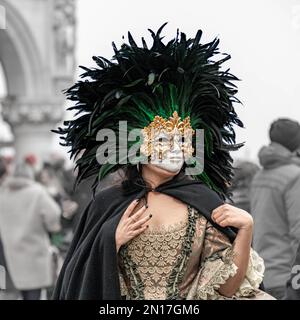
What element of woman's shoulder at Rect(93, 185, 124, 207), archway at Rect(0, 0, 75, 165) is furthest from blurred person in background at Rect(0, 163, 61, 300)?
archway at Rect(0, 0, 75, 165)

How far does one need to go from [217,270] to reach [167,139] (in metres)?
0.51

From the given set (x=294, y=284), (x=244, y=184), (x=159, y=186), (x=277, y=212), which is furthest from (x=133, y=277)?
(x=244, y=184)

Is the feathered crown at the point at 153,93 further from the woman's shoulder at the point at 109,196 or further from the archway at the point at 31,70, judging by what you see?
the archway at the point at 31,70

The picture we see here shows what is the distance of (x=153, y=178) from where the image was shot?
4.61 m

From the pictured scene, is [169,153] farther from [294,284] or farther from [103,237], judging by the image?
[294,284]

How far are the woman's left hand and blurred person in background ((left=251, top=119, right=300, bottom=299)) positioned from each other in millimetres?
2116

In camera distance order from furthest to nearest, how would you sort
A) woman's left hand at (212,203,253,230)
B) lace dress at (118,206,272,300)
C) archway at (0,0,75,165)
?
archway at (0,0,75,165)
lace dress at (118,206,272,300)
woman's left hand at (212,203,253,230)

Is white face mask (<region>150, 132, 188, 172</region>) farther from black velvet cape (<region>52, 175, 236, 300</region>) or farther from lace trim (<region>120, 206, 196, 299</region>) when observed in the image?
lace trim (<region>120, 206, 196, 299</region>)

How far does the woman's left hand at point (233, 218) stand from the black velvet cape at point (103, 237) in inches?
4.1

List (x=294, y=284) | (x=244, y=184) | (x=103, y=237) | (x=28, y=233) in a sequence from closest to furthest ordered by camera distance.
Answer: (x=103, y=237) < (x=294, y=284) < (x=244, y=184) < (x=28, y=233)

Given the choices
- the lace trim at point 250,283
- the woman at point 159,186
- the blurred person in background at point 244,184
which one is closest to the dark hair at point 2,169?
the blurred person in background at point 244,184

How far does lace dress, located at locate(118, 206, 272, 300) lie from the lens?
4488mm

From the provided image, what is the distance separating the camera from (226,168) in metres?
4.75

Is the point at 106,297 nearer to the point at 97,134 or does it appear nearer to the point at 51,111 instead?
the point at 97,134
